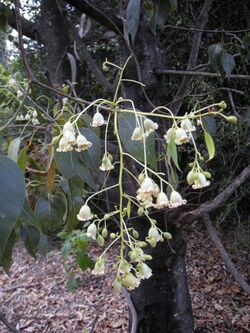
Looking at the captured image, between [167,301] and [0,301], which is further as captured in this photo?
[0,301]

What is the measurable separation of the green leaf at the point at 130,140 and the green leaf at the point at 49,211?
310 mm

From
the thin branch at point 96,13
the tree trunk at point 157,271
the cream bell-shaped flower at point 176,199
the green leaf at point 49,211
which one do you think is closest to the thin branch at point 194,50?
the tree trunk at point 157,271

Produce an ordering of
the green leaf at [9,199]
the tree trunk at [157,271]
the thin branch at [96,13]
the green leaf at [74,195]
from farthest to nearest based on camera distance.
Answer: the tree trunk at [157,271], the thin branch at [96,13], the green leaf at [74,195], the green leaf at [9,199]

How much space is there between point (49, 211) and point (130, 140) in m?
0.32

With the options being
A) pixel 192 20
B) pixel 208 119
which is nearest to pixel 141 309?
pixel 208 119

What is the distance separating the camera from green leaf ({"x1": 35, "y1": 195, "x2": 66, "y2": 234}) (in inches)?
30.5

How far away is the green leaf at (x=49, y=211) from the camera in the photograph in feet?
2.54

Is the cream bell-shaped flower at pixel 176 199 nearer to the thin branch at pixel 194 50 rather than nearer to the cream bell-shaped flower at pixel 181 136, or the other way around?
the cream bell-shaped flower at pixel 181 136

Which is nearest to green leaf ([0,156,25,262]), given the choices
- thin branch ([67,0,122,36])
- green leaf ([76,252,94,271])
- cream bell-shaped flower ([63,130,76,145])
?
cream bell-shaped flower ([63,130,76,145])

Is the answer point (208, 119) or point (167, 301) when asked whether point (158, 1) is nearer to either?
point (208, 119)

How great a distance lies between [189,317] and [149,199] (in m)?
1.02

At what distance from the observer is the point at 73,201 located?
2.27ft

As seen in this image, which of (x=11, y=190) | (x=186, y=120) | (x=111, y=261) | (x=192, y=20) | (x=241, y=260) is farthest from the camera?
(x=111, y=261)

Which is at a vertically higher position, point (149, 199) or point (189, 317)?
point (149, 199)
